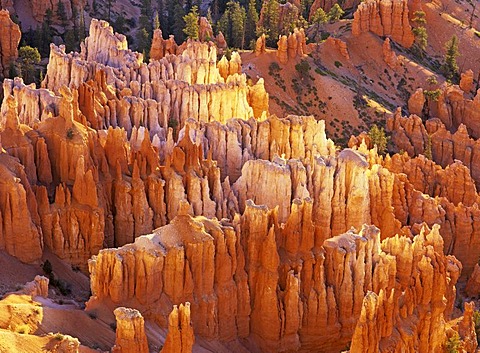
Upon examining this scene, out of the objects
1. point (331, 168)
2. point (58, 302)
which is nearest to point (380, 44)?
point (331, 168)

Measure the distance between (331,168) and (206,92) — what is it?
1317 centimetres

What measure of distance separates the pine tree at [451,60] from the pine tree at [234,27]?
799 inches

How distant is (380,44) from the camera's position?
8106cm

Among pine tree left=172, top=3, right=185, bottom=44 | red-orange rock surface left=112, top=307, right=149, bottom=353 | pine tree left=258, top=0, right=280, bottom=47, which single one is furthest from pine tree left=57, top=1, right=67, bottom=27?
red-orange rock surface left=112, top=307, right=149, bottom=353

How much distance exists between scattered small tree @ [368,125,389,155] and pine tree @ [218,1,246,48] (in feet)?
72.4

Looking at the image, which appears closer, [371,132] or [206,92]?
[206,92]

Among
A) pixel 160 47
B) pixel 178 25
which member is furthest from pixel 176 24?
pixel 160 47

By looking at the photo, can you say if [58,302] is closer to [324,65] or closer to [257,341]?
[257,341]

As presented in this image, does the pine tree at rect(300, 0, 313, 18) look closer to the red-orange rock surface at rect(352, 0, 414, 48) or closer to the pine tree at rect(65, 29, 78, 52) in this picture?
the red-orange rock surface at rect(352, 0, 414, 48)

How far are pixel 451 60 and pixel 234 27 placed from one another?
70.9ft

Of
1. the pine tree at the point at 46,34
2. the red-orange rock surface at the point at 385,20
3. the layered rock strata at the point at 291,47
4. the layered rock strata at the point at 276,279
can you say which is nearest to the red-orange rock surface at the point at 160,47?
the layered rock strata at the point at 291,47

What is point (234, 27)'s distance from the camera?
82.4 m

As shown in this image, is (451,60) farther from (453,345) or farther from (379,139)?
(453,345)

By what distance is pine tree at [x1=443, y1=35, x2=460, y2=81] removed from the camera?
83.0 m
